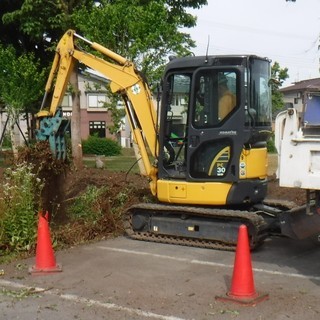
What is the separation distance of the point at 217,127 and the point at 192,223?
1.58 metres

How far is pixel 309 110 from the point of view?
6984mm

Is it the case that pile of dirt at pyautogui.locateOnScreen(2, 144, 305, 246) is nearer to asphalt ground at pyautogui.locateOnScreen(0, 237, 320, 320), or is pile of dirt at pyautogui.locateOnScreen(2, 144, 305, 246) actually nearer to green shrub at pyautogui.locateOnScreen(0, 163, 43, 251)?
asphalt ground at pyautogui.locateOnScreen(0, 237, 320, 320)

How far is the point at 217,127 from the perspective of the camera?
9180mm

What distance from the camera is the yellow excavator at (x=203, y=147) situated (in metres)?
9.11

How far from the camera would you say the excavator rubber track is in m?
9.00

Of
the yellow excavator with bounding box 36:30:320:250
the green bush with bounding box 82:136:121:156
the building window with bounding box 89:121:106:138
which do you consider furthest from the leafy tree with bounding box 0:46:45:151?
the building window with bounding box 89:121:106:138

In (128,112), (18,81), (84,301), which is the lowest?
(84,301)

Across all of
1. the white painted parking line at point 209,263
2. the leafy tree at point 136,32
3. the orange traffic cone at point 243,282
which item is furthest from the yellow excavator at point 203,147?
the leafy tree at point 136,32

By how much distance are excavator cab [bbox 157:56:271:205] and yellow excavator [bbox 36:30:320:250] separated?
15mm

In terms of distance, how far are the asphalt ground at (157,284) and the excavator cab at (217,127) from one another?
3.14 feet

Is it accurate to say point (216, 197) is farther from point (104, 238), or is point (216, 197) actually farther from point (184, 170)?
point (104, 238)

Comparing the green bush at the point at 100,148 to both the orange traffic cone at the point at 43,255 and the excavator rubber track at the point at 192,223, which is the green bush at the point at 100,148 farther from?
the orange traffic cone at the point at 43,255

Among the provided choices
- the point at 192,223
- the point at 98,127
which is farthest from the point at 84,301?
the point at 98,127

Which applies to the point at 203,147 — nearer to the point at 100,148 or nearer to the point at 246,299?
the point at 246,299
